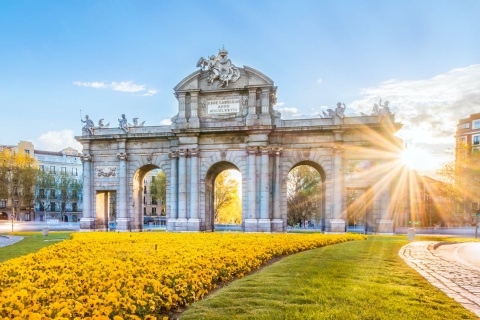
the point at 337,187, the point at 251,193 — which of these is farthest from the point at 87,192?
the point at 337,187

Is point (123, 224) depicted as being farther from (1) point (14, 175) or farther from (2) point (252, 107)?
(1) point (14, 175)

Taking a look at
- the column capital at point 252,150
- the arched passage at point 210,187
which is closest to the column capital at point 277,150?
the column capital at point 252,150

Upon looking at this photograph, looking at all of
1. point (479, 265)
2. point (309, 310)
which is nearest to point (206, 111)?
point (479, 265)

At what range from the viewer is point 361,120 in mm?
36531

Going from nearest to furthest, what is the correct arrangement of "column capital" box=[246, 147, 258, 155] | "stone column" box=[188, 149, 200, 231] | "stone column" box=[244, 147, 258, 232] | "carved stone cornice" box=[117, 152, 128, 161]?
"stone column" box=[244, 147, 258, 232], "column capital" box=[246, 147, 258, 155], "stone column" box=[188, 149, 200, 231], "carved stone cornice" box=[117, 152, 128, 161]

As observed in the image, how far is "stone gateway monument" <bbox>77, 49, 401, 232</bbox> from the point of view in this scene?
36156 millimetres

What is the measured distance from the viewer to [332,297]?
9.91 metres

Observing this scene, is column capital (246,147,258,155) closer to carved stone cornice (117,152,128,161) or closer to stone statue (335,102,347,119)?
stone statue (335,102,347,119)

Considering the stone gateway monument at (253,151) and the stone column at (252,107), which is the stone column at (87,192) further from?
the stone column at (252,107)

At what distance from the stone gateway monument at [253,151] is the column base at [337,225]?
0.09 metres

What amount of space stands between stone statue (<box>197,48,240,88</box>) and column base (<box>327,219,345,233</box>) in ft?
53.4

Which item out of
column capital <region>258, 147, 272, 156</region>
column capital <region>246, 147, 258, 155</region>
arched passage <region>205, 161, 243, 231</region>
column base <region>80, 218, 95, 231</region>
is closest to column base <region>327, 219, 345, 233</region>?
column capital <region>258, 147, 272, 156</region>

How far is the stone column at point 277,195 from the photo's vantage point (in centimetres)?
3644

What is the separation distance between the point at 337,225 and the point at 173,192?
52.8ft
